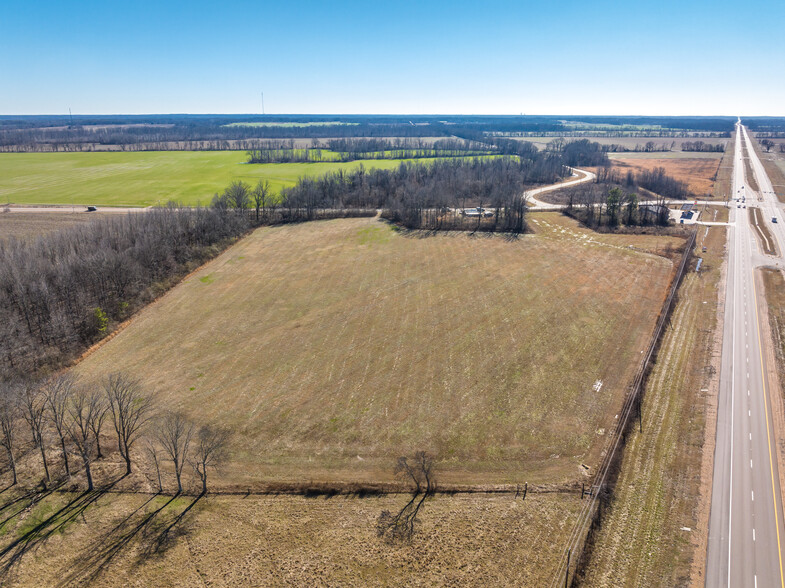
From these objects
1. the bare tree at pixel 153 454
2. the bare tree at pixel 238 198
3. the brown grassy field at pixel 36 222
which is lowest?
the bare tree at pixel 153 454

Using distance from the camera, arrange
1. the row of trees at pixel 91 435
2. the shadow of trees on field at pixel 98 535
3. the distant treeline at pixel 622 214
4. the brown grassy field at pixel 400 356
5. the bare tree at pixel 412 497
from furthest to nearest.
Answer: the distant treeline at pixel 622 214
the brown grassy field at pixel 400 356
the row of trees at pixel 91 435
the bare tree at pixel 412 497
the shadow of trees on field at pixel 98 535

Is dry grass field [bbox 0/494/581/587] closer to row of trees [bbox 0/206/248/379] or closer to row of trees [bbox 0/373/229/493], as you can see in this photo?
row of trees [bbox 0/373/229/493]

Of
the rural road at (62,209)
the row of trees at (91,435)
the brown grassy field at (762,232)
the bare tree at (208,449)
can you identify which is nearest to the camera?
the row of trees at (91,435)

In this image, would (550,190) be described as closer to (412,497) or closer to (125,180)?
(412,497)

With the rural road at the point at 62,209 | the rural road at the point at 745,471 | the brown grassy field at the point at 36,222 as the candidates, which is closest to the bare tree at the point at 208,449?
the rural road at the point at 745,471

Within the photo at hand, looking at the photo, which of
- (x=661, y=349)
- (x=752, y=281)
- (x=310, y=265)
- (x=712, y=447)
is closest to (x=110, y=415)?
(x=310, y=265)

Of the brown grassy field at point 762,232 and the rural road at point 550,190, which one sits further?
the rural road at point 550,190

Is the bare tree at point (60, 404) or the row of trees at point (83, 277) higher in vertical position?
the row of trees at point (83, 277)

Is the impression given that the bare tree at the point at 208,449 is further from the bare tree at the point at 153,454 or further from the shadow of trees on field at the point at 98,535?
the bare tree at the point at 153,454
